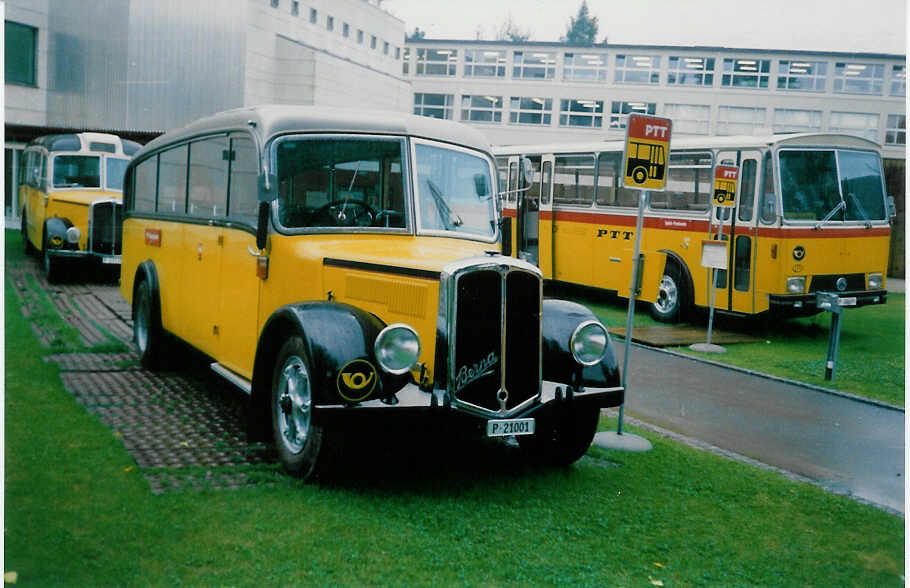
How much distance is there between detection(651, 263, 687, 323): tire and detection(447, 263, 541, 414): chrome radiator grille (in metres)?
9.15

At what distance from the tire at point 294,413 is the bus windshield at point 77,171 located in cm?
1267

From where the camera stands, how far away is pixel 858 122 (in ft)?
115

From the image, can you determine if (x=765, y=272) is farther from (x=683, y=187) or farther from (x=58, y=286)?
(x=58, y=286)

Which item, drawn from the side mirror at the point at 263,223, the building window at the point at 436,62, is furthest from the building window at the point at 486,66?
the side mirror at the point at 263,223

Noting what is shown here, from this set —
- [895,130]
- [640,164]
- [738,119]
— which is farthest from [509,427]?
[738,119]

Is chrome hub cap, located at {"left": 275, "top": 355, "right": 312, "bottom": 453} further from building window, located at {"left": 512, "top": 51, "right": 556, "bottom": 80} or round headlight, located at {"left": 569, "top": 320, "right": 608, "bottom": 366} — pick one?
building window, located at {"left": 512, "top": 51, "right": 556, "bottom": 80}

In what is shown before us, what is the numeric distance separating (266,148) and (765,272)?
29.0ft

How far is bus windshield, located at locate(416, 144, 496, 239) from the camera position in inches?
252

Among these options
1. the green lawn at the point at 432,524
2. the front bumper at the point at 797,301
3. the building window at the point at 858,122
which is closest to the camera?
the green lawn at the point at 432,524

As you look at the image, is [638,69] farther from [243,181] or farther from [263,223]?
[263,223]

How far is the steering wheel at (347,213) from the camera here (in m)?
6.32

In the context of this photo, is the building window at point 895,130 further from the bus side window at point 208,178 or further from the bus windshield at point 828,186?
the bus side window at point 208,178

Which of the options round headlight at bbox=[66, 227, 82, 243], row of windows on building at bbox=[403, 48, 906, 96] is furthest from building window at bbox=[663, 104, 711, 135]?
round headlight at bbox=[66, 227, 82, 243]

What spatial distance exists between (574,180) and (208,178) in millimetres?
10441
